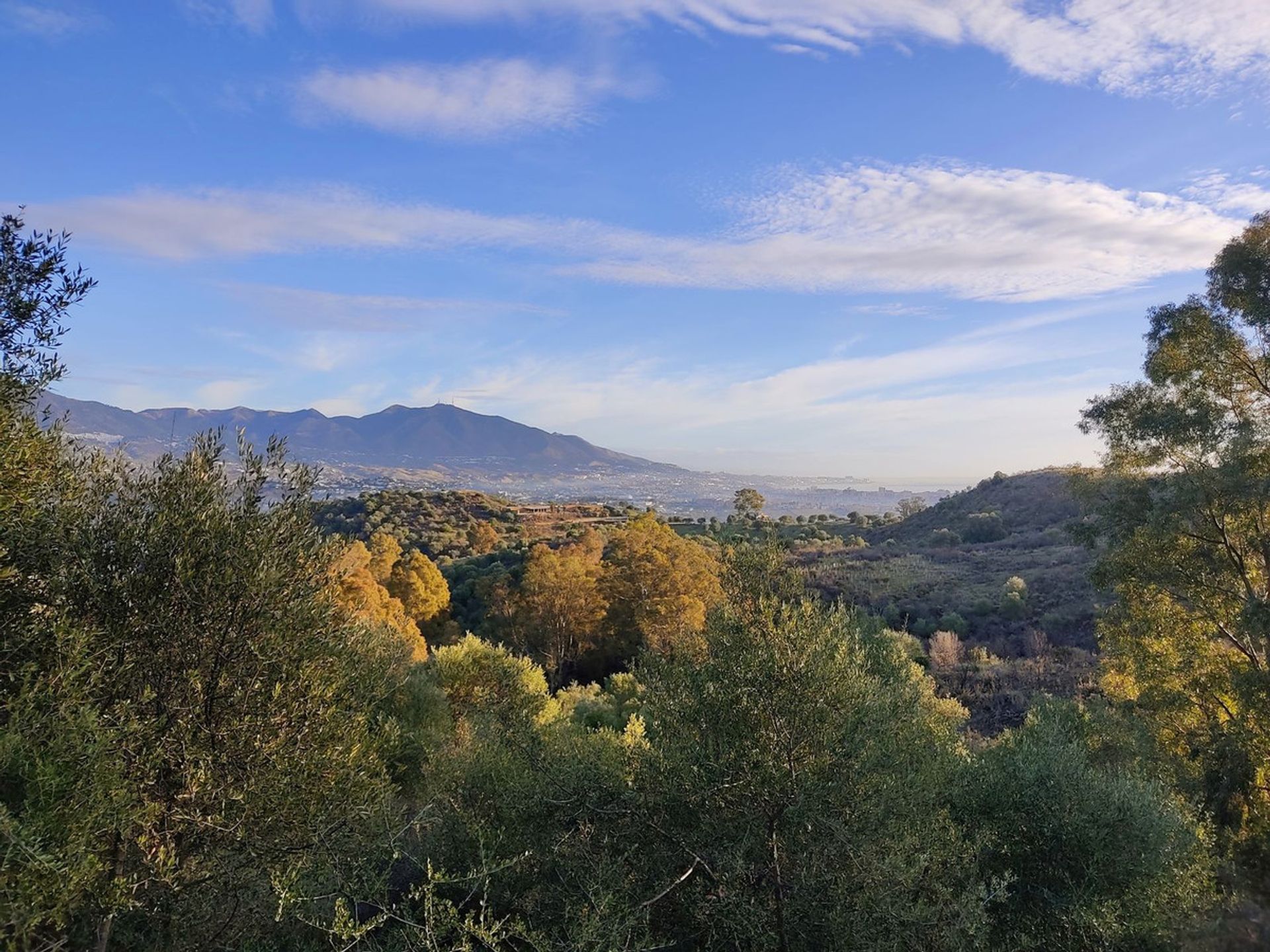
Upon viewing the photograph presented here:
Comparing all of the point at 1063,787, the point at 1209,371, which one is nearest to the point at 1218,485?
the point at 1209,371

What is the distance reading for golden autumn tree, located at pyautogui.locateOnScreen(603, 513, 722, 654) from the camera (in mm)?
33906

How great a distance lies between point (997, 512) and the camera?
228 feet

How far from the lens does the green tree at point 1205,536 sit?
545 inches

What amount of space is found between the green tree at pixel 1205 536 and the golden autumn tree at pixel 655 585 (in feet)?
61.2

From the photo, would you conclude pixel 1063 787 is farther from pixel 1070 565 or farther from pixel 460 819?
pixel 1070 565

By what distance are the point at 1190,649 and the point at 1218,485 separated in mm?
4157

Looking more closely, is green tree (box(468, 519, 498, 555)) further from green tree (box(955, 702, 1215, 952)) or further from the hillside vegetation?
green tree (box(955, 702, 1215, 952))

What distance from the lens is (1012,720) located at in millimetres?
24953

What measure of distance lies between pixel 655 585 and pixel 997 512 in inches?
1985

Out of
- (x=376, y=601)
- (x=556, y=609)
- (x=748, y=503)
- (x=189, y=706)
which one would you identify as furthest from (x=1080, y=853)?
(x=748, y=503)

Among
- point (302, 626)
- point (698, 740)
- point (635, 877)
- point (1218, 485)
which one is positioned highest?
point (1218, 485)

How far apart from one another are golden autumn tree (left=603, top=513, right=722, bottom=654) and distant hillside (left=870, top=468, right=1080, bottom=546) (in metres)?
36.3

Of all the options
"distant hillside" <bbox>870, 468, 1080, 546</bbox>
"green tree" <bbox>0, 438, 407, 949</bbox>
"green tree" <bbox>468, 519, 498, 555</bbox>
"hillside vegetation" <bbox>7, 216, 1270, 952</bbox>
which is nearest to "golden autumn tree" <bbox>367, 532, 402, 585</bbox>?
"green tree" <bbox>468, 519, 498, 555</bbox>

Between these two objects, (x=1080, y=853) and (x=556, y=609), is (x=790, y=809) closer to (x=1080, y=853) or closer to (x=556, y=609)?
(x=1080, y=853)
